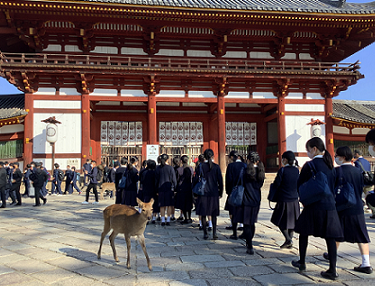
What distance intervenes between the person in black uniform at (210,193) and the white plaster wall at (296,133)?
10.6 m

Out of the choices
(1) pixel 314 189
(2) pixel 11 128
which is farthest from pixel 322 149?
(2) pixel 11 128

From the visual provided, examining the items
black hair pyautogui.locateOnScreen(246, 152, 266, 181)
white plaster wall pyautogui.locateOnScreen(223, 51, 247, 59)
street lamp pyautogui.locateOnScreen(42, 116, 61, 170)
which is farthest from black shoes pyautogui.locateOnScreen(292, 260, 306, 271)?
white plaster wall pyautogui.locateOnScreen(223, 51, 247, 59)

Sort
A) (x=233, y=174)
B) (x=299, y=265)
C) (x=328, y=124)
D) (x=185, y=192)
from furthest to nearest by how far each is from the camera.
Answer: (x=328, y=124), (x=185, y=192), (x=233, y=174), (x=299, y=265)

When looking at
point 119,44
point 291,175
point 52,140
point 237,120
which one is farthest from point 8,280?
point 237,120

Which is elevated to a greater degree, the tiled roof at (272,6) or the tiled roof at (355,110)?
the tiled roof at (272,6)

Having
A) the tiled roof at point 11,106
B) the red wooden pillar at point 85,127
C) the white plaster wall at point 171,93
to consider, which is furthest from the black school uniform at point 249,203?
the tiled roof at point 11,106

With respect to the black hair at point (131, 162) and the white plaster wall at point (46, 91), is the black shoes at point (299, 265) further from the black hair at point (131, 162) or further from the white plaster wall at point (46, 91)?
the white plaster wall at point (46, 91)

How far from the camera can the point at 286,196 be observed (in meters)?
4.68

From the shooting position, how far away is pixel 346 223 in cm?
371

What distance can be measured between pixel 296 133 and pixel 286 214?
11.4m

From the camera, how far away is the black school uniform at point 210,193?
5367 millimetres

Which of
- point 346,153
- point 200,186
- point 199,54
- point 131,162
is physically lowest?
point 200,186

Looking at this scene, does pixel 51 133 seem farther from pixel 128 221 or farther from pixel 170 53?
pixel 128 221

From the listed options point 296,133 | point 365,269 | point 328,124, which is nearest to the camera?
point 365,269
